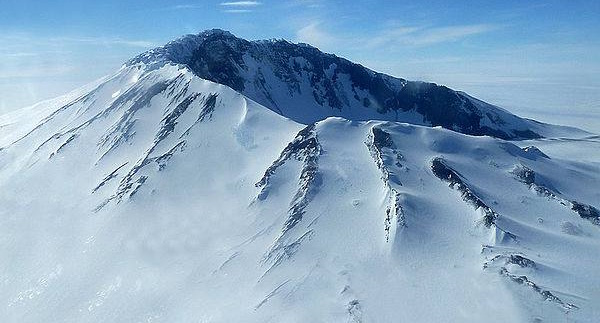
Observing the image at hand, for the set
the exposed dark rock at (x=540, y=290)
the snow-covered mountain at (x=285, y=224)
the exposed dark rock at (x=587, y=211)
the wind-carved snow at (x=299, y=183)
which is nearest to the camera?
the exposed dark rock at (x=540, y=290)

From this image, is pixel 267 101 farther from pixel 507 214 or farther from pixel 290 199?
pixel 507 214

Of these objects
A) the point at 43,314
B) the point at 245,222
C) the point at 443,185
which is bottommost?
the point at 43,314

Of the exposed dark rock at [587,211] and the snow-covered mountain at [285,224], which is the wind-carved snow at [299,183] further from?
the exposed dark rock at [587,211]

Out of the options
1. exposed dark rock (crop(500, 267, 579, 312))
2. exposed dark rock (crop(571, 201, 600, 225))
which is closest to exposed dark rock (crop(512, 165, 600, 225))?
exposed dark rock (crop(571, 201, 600, 225))

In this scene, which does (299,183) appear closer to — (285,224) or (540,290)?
(285,224)

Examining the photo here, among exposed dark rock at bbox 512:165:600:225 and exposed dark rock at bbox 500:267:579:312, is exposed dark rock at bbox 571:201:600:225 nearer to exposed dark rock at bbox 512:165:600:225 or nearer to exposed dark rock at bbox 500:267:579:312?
exposed dark rock at bbox 512:165:600:225

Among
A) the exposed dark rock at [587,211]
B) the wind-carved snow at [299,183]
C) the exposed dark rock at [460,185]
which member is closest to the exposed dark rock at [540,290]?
the exposed dark rock at [460,185]

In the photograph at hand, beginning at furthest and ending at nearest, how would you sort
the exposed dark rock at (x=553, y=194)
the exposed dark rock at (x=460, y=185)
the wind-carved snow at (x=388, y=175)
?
1. the exposed dark rock at (x=553, y=194)
2. the exposed dark rock at (x=460, y=185)
3. the wind-carved snow at (x=388, y=175)

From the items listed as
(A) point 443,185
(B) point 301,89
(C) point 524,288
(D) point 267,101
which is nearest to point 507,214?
(A) point 443,185
